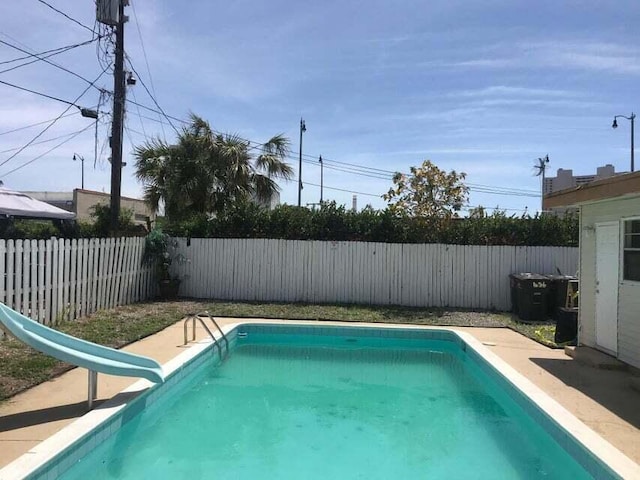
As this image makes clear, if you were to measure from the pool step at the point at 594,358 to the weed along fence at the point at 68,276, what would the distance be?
27.2 ft

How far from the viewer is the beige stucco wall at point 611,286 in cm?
667

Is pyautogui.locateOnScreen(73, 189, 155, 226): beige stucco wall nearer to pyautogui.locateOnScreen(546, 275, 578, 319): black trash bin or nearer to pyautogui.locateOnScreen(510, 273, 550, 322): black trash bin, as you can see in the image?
pyautogui.locateOnScreen(510, 273, 550, 322): black trash bin

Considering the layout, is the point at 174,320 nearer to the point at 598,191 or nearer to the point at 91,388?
the point at 91,388

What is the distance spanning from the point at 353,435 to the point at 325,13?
774cm

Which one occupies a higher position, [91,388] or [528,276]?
[528,276]

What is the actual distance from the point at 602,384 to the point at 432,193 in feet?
24.1

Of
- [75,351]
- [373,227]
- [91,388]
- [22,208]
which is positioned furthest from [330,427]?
[22,208]

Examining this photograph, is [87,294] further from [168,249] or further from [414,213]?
[414,213]

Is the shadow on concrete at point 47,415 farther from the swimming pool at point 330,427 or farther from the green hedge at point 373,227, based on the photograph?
the green hedge at point 373,227

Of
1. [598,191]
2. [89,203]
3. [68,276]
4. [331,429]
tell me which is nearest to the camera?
[331,429]

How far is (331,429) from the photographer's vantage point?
5586 millimetres

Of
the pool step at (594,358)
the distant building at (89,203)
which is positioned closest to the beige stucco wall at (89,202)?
the distant building at (89,203)

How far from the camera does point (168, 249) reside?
523 inches

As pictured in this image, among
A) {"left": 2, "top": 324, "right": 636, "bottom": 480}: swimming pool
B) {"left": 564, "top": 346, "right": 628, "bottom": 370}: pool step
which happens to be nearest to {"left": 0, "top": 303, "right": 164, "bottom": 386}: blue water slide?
{"left": 2, "top": 324, "right": 636, "bottom": 480}: swimming pool
